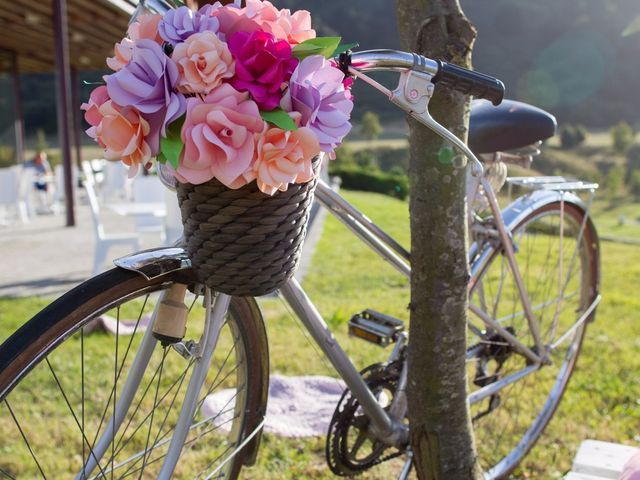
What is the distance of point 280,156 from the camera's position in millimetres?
1094

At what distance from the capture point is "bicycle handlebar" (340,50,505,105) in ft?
4.26

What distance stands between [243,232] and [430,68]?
505 mm

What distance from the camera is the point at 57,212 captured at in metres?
11.3

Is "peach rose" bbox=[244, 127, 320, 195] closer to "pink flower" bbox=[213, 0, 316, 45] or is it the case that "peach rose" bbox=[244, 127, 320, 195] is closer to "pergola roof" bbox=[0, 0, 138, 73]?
"pink flower" bbox=[213, 0, 316, 45]

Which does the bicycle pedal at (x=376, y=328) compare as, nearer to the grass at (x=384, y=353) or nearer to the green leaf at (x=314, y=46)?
the grass at (x=384, y=353)

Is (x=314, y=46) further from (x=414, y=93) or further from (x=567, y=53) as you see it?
A: (x=567, y=53)

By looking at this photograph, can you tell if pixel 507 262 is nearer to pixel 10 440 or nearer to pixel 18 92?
pixel 10 440

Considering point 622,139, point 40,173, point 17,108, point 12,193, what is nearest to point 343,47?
point 12,193

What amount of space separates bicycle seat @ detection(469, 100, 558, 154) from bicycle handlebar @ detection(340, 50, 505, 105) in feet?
2.14

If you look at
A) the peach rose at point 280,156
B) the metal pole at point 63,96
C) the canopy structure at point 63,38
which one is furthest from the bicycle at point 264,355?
the metal pole at point 63,96

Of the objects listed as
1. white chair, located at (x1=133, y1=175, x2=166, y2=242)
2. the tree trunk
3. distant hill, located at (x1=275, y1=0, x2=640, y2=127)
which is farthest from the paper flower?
distant hill, located at (x1=275, y1=0, x2=640, y2=127)

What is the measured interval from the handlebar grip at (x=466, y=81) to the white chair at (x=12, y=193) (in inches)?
323

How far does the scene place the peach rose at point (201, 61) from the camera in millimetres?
1047

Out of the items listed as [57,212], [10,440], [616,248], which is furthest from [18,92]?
[10,440]
